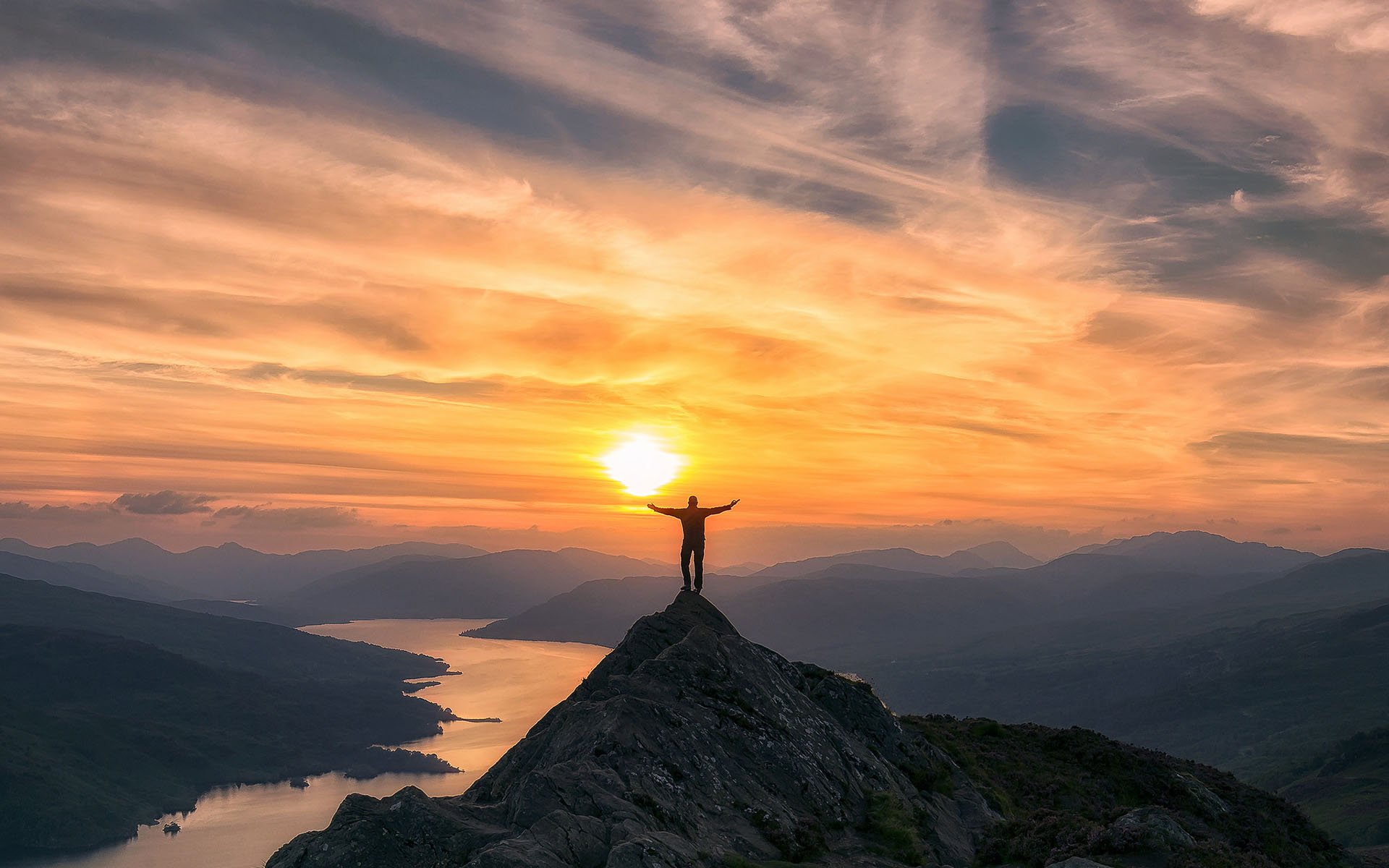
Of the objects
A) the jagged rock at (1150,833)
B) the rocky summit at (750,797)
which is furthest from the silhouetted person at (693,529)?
the jagged rock at (1150,833)

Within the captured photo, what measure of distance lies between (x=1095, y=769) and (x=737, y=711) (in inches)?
1083

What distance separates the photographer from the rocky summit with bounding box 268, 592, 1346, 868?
76.1 ft

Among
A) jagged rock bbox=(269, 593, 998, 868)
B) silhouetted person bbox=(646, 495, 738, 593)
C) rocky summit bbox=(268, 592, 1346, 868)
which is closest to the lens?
jagged rock bbox=(269, 593, 998, 868)

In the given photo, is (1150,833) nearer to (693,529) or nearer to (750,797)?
(750,797)

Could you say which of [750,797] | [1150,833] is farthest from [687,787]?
[1150,833]

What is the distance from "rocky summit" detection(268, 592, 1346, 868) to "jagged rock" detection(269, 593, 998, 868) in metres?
0.07

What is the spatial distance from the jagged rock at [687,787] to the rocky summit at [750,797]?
0.23 ft

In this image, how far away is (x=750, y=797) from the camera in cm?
3069

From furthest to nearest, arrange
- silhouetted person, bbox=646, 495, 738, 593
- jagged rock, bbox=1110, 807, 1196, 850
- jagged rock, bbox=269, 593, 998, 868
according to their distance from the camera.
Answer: silhouetted person, bbox=646, 495, 738, 593, jagged rock, bbox=1110, 807, 1196, 850, jagged rock, bbox=269, 593, 998, 868

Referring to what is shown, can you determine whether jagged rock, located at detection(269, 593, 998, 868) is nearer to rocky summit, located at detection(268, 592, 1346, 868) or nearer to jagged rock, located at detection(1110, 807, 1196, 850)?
rocky summit, located at detection(268, 592, 1346, 868)

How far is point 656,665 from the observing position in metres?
36.7

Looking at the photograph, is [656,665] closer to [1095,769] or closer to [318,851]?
[318,851]

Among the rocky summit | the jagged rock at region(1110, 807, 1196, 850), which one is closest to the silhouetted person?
the rocky summit

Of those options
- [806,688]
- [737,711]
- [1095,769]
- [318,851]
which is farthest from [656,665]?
[1095,769]
